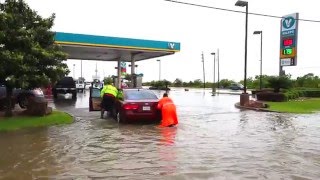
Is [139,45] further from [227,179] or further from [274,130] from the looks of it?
[227,179]

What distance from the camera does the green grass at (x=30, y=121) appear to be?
14609 mm

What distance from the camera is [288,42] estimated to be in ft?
123

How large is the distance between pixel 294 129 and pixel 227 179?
27.3 feet

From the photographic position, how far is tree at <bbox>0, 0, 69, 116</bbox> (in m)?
14.7

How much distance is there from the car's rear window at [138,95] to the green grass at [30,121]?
8.28ft

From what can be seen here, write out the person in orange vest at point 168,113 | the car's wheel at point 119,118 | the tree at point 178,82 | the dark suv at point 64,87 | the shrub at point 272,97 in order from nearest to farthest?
1. the person in orange vest at point 168,113
2. the car's wheel at point 119,118
3. the shrub at point 272,97
4. the dark suv at point 64,87
5. the tree at point 178,82

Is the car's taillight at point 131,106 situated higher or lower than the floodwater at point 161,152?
higher

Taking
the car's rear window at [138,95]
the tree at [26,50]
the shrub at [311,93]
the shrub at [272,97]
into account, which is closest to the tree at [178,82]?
the shrub at [311,93]

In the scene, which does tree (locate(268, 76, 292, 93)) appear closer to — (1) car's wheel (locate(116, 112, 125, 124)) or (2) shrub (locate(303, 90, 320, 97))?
Result: (2) shrub (locate(303, 90, 320, 97))

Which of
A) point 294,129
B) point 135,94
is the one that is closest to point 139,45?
point 135,94

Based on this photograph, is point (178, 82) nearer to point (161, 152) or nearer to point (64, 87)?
point (64, 87)

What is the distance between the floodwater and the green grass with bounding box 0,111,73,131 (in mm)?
832

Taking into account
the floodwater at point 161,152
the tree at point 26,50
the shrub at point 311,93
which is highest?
the tree at point 26,50

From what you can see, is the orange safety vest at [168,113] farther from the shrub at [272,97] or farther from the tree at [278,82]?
the tree at [278,82]
